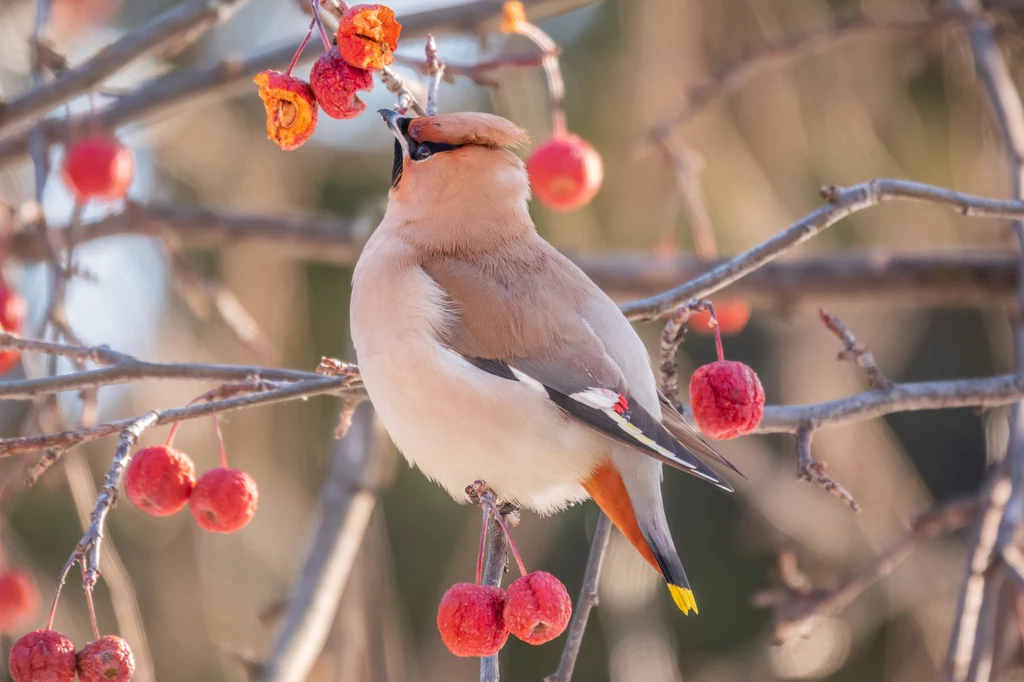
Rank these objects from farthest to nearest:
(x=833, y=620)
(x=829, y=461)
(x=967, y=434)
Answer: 1. (x=967, y=434)
2. (x=833, y=620)
3. (x=829, y=461)

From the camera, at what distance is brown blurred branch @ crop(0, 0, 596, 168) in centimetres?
290

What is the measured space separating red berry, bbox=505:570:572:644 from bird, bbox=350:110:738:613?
274mm

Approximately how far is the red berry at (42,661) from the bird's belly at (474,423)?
0.72 meters

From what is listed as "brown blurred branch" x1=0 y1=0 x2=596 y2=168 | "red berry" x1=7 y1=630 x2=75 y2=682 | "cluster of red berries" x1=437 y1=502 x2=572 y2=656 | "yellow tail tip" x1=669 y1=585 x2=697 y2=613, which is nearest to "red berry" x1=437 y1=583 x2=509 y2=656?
"cluster of red berries" x1=437 y1=502 x2=572 y2=656

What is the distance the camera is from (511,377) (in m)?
2.18

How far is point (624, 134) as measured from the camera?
4.17m

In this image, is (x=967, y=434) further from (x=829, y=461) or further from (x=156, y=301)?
(x=156, y=301)

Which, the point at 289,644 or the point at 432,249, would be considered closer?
the point at 432,249

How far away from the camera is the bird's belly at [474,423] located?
214 centimetres

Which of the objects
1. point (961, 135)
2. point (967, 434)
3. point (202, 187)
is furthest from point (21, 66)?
point (967, 434)

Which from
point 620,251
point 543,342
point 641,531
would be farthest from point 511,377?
point 620,251

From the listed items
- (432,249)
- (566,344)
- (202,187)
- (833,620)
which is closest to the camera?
(566,344)

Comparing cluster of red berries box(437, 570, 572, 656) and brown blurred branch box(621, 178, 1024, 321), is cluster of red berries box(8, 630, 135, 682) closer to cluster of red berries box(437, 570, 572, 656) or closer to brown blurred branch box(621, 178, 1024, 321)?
cluster of red berries box(437, 570, 572, 656)

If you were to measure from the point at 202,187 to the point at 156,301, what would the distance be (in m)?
0.50
